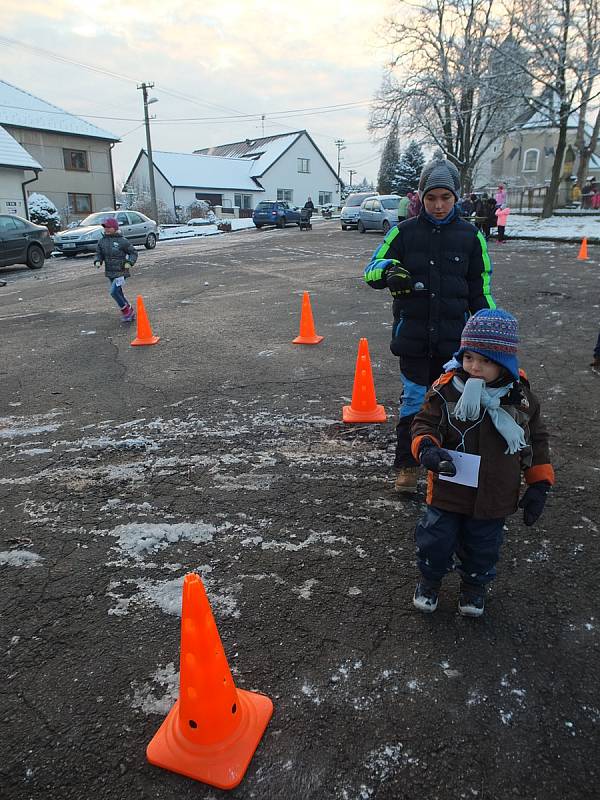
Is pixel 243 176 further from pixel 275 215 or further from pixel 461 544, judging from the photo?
pixel 461 544

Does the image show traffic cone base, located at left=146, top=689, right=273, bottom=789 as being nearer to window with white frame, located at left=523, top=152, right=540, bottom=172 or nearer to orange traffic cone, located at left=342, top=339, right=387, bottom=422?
orange traffic cone, located at left=342, top=339, right=387, bottom=422

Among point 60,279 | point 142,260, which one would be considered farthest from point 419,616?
point 142,260

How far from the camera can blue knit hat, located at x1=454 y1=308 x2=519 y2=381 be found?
2221 mm

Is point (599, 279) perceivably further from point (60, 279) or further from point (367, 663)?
point (60, 279)

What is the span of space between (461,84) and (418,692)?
31.9m

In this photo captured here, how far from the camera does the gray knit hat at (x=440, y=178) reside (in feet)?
10.00

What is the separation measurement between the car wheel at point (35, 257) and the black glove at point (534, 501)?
1782 cm

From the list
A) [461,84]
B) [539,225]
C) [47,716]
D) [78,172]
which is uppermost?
[461,84]

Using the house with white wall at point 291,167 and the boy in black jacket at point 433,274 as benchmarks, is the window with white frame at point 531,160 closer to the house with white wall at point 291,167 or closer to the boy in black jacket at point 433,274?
the house with white wall at point 291,167

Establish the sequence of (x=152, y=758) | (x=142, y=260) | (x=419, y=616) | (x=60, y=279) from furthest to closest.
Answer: (x=142, y=260) → (x=60, y=279) → (x=419, y=616) → (x=152, y=758)

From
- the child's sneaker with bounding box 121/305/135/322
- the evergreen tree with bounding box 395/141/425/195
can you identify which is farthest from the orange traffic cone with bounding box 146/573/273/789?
the evergreen tree with bounding box 395/141/425/195

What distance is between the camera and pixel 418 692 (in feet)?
7.00

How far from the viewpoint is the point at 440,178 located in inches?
120

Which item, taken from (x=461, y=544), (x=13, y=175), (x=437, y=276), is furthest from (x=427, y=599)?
(x=13, y=175)
